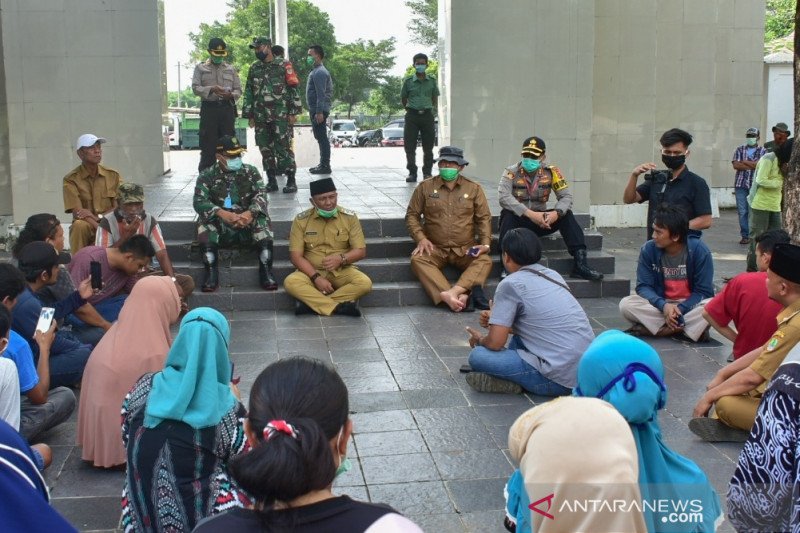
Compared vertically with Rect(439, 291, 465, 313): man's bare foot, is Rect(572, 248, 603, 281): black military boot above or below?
above

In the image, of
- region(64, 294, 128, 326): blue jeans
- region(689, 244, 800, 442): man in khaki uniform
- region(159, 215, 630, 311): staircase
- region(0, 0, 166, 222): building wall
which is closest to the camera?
region(689, 244, 800, 442): man in khaki uniform

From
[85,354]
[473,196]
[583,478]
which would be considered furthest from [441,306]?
[583,478]

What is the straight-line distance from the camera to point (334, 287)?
351 inches

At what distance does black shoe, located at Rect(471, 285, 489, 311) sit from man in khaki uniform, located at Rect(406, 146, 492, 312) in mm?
176

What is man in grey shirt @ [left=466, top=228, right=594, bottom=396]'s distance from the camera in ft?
19.9

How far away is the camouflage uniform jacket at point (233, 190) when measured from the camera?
927 centimetres

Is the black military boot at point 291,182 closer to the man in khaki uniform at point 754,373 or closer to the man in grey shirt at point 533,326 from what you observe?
the man in grey shirt at point 533,326

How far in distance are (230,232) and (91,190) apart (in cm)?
167

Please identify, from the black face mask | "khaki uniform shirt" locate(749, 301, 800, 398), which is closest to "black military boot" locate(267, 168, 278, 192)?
the black face mask

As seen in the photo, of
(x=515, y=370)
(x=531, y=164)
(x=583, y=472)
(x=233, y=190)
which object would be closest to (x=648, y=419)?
(x=583, y=472)

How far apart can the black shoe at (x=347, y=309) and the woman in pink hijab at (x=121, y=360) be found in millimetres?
3773

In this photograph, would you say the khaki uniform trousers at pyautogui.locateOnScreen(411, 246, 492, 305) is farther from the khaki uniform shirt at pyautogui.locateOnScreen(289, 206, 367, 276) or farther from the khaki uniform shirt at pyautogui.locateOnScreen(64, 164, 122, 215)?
the khaki uniform shirt at pyautogui.locateOnScreen(64, 164, 122, 215)

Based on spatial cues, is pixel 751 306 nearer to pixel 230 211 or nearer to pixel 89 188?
pixel 230 211

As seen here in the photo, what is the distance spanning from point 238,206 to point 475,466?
Result: 198 inches
